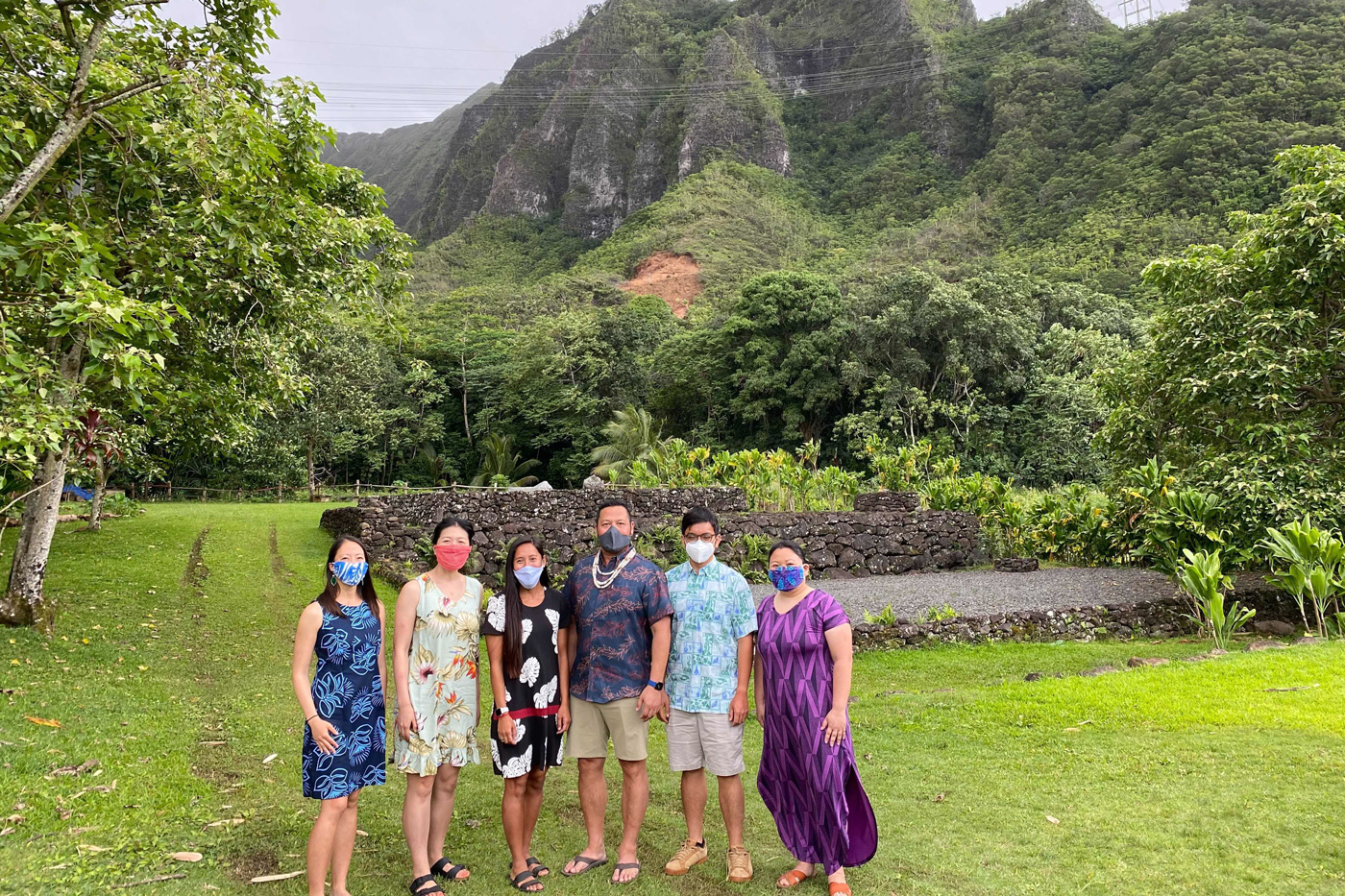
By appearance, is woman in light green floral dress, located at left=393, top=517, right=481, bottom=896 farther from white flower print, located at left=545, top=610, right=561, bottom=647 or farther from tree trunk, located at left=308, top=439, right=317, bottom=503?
tree trunk, located at left=308, top=439, right=317, bottom=503

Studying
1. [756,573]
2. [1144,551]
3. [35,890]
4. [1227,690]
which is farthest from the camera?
[756,573]

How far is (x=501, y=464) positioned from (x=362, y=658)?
29794 millimetres

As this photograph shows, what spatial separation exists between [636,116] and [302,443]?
64009mm

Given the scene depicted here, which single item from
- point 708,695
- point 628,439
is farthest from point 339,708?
point 628,439

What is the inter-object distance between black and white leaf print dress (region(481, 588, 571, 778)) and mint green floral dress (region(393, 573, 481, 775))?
0.11 metres

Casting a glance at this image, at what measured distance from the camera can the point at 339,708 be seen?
302 cm

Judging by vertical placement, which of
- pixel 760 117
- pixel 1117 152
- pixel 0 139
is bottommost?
pixel 0 139

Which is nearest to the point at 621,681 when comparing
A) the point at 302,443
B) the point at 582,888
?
the point at 582,888

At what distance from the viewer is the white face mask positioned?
356 cm

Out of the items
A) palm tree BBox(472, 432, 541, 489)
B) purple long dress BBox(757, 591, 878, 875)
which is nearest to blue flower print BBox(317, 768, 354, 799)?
purple long dress BBox(757, 591, 878, 875)

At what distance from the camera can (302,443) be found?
27344mm

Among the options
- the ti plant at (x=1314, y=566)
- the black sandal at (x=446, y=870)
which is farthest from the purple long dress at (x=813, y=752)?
the ti plant at (x=1314, y=566)

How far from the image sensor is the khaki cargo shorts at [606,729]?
3.43m

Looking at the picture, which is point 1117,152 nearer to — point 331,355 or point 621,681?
point 331,355
